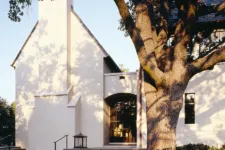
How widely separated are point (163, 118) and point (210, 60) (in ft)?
7.02

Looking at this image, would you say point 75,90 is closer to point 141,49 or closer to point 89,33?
point 89,33

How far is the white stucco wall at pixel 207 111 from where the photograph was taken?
17609mm

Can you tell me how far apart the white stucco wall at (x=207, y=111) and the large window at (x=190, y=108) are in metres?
0.24

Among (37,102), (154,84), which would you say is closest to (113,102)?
(37,102)

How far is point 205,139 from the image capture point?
58.4ft

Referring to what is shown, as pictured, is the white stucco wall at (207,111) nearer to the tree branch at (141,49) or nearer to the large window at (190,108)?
the large window at (190,108)

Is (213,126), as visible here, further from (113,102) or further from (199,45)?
(113,102)

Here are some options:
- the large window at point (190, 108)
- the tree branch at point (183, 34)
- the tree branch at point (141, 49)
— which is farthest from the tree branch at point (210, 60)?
the large window at point (190, 108)

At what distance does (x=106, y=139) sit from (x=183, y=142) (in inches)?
227

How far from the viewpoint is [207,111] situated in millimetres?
17906

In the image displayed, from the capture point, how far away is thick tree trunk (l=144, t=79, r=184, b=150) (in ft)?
32.4

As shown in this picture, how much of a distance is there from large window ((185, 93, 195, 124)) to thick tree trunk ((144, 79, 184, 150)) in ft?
28.2

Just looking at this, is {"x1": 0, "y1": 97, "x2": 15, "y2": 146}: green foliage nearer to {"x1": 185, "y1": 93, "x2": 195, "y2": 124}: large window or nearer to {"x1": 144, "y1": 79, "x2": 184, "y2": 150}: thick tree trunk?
{"x1": 185, "y1": 93, "x2": 195, "y2": 124}: large window

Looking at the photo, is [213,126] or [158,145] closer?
[158,145]
